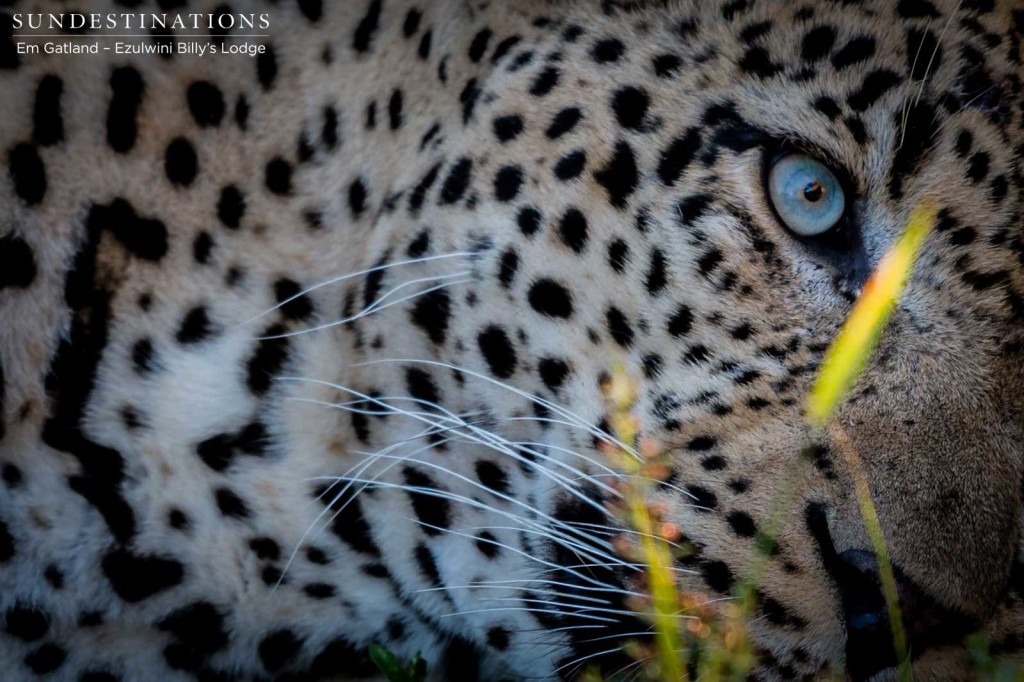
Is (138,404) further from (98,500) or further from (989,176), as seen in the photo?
(989,176)

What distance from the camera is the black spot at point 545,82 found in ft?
6.42

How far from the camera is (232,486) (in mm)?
2062

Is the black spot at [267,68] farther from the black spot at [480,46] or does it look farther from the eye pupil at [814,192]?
the eye pupil at [814,192]

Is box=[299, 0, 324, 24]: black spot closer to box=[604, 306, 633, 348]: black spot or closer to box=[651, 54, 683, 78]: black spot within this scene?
box=[651, 54, 683, 78]: black spot

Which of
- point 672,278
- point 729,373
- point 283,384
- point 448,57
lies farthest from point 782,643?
point 448,57

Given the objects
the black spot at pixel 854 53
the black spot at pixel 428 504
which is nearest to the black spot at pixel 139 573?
the black spot at pixel 428 504

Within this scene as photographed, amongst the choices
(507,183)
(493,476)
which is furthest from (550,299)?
(493,476)

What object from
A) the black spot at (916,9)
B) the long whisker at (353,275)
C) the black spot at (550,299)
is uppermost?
the black spot at (916,9)

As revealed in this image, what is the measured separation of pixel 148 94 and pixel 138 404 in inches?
21.0

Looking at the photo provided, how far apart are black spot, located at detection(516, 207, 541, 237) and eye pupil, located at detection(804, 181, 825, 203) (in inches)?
16.3

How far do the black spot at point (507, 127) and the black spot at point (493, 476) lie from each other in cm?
53

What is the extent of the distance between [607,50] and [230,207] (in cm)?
69

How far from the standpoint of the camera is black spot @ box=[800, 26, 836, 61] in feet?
6.12

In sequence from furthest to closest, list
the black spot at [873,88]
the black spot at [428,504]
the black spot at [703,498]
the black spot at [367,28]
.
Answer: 1. the black spot at [367,28]
2. the black spot at [428,504]
3. the black spot at [873,88]
4. the black spot at [703,498]
